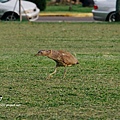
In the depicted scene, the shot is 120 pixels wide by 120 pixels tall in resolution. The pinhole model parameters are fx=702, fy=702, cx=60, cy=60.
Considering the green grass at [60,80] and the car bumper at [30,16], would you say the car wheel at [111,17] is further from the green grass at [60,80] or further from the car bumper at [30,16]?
the green grass at [60,80]

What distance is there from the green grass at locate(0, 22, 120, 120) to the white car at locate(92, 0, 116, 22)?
274 inches

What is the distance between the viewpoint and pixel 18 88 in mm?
9875

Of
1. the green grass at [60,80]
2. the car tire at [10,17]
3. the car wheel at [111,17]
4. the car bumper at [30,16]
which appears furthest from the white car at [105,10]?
the green grass at [60,80]

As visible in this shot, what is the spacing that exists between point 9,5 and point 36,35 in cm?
750

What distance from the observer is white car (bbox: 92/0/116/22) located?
26.4 metres

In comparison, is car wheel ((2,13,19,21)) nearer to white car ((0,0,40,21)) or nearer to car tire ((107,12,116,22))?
white car ((0,0,40,21))

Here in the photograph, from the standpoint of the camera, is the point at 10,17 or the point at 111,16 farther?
the point at 111,16

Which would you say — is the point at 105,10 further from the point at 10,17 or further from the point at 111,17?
the point at 10,17

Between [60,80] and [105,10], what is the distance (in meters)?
16.0

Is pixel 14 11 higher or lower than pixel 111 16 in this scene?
higher

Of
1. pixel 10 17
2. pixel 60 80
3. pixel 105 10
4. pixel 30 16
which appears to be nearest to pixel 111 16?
pixel 105 10

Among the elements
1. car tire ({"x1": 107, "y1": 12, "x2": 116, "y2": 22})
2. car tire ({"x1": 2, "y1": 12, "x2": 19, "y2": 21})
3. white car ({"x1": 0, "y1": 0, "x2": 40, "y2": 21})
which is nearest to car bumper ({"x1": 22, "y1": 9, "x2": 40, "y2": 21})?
white car ({"x1": 0, "y1": 0, "x2": 40, "y2": 21})

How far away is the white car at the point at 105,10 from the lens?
26422mm

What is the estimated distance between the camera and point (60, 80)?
10.7 meters
